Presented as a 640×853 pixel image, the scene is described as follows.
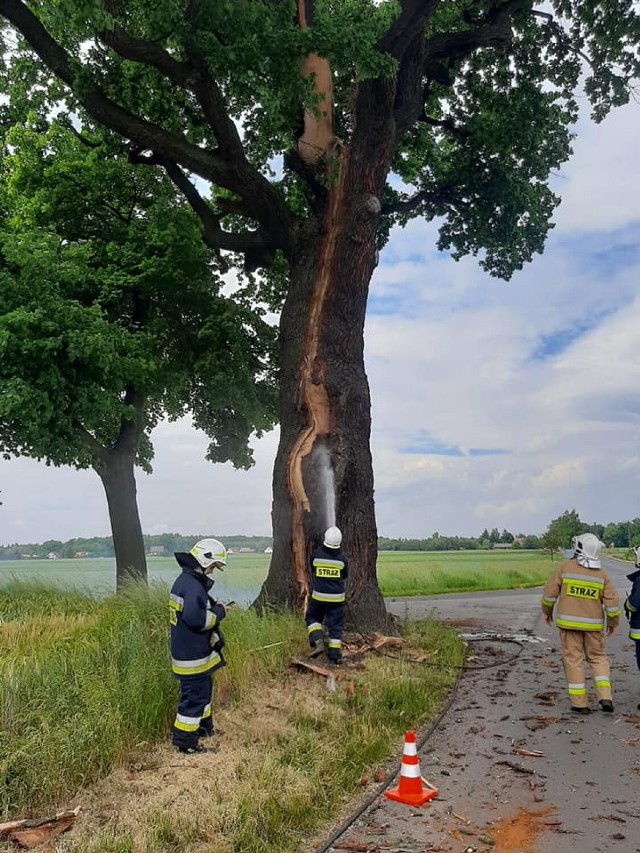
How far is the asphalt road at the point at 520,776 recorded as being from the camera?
13.2 feet

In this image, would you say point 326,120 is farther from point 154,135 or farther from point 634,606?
point 634,606

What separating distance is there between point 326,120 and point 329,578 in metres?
7.23

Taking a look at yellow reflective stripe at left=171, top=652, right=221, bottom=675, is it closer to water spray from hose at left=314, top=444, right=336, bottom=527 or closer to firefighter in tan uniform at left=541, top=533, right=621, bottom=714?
firefighter in tan uniform at left=541, top=533, right=621, bottom=714

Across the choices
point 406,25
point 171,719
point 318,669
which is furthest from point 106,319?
point 171,719

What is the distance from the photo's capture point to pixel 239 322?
674 inches

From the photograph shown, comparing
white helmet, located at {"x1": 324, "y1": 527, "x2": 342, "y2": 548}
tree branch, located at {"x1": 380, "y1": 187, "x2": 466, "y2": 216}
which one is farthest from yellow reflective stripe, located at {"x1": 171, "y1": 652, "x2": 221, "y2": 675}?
tree branch, located at {"x1": 380, "y1": 187, "x2": 466, "y2": 216}

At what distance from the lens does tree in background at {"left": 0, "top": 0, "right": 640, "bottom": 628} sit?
8938 millimetres

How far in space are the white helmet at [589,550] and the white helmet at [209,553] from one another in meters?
3.89

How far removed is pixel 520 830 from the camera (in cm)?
414

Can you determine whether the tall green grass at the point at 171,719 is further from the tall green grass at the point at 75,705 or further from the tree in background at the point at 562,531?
the tree in background at the point at 562,531

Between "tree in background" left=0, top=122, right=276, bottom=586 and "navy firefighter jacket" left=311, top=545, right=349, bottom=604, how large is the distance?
5968mm

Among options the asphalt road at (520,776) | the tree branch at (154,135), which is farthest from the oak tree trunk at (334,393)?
the asphalt road at (520,776)

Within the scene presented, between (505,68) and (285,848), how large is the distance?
15.2 meters

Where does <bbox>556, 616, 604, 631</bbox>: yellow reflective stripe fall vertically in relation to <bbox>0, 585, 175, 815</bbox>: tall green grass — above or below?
above
